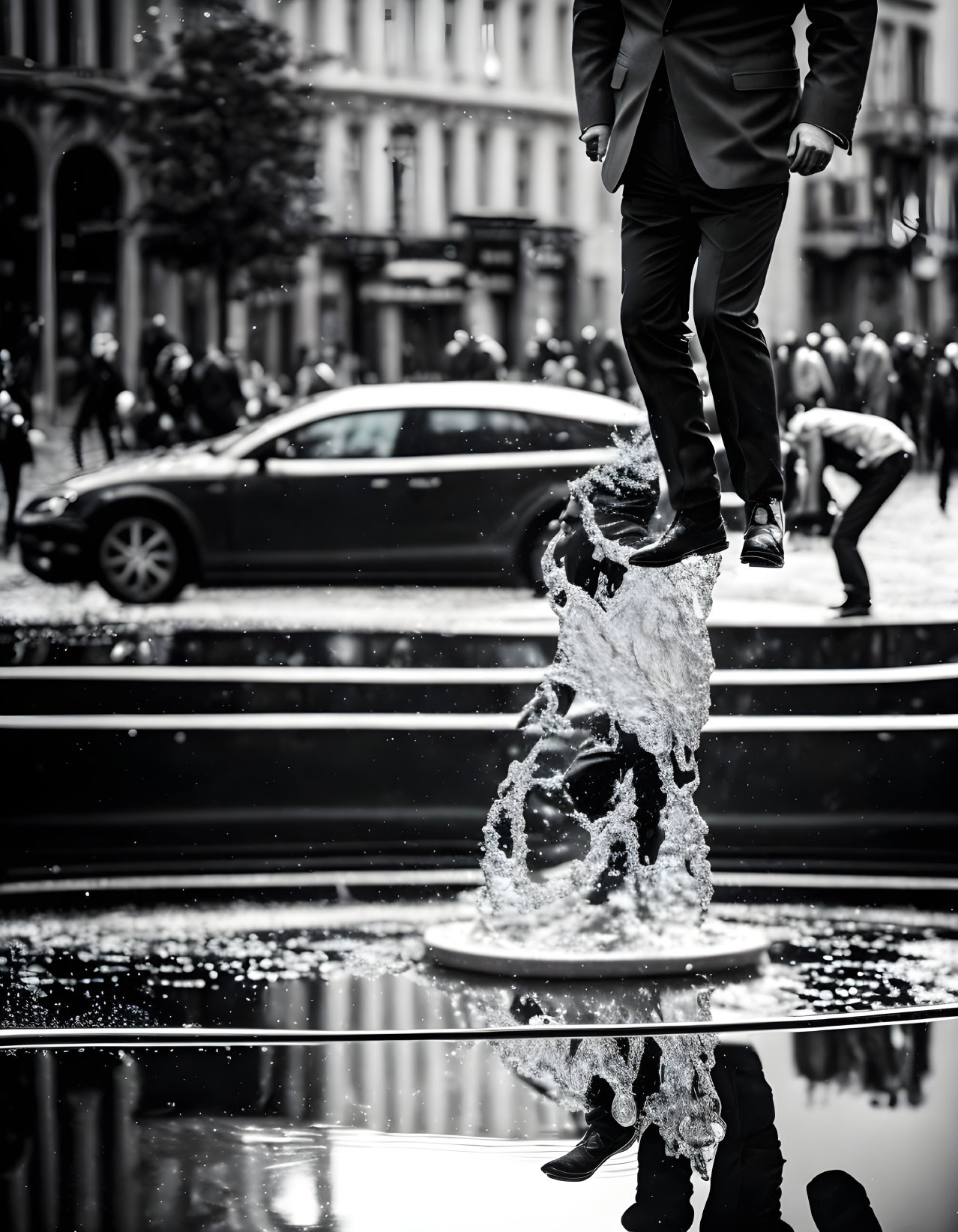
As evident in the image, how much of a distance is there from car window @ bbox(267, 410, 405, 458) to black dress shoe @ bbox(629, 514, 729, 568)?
3217 mm

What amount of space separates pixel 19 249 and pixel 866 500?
3.24m

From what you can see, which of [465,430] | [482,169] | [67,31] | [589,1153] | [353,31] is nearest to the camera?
[589,1153]

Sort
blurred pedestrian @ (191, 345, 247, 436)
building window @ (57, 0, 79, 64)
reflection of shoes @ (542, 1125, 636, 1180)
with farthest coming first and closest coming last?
blurred pedestrian @ (191, 345, 247, 436) < building window @ (57, 0, 79, 64) < reflection of shoes @ (542, 1125, 636, 1180)

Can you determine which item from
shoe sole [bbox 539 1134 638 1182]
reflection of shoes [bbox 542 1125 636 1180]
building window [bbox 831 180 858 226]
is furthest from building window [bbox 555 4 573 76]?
shoe sole [bbox 539 1134 638 1182]

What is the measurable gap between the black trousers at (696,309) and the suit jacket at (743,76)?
50mm

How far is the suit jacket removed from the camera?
399 cm

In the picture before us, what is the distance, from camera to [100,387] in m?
7.29

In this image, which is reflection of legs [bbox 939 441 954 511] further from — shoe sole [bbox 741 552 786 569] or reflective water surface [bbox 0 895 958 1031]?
shoe sole [bbox 741 552 786 569]

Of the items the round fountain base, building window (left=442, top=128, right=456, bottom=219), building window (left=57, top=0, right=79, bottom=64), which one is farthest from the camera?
building window (left=442, top=128, right=456, bottom=219)

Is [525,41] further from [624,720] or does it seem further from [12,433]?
[624,720]

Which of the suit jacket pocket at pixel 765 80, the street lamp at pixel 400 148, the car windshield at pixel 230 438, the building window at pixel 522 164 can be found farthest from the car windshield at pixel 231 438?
the suit jacket pocket at pixel 765 80

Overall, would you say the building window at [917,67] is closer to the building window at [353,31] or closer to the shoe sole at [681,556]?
the building window at [353,31]

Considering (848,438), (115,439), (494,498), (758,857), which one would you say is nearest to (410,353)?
(494,498)

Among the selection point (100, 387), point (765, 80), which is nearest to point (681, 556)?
point (765, 80)
